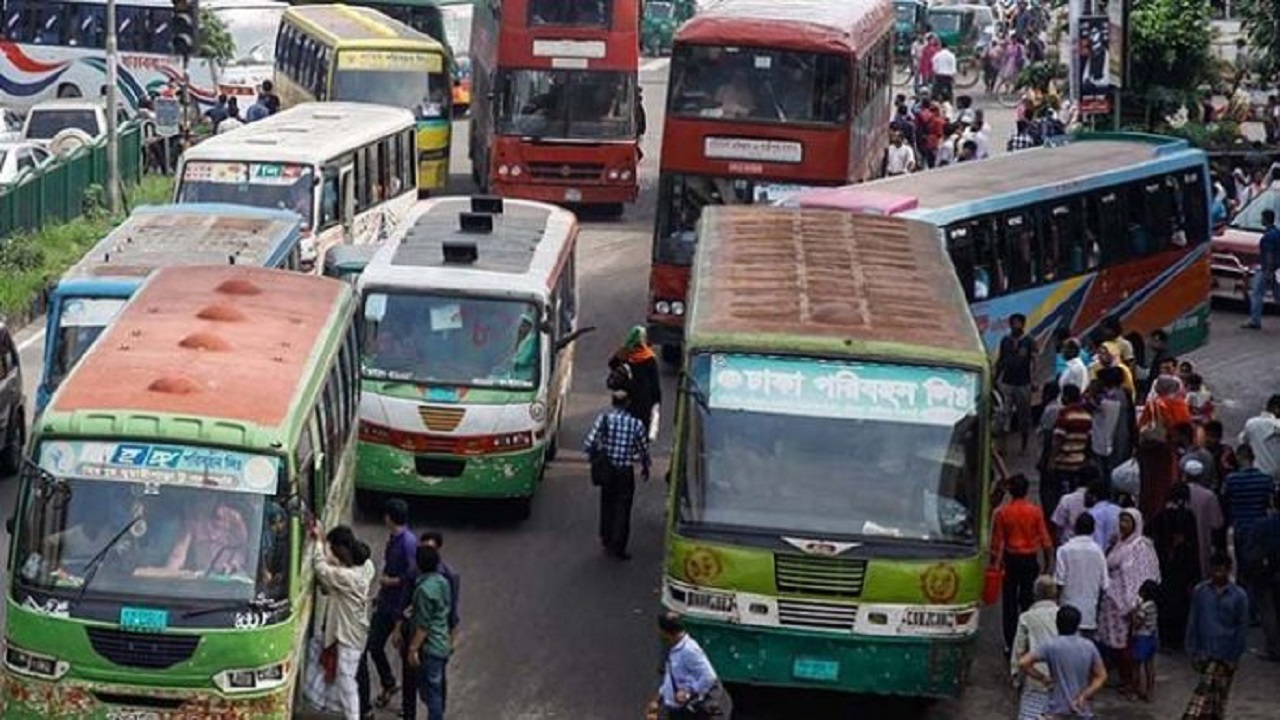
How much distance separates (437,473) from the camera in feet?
77.6

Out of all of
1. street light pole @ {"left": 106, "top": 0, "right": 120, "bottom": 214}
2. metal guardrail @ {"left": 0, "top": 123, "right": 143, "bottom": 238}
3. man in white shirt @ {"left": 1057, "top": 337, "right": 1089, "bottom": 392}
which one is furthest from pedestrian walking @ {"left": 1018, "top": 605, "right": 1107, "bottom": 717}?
street light pole @ {"left": 106, "top": 0, "right": 120, "bottom": 214}

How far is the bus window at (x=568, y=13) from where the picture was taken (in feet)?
132

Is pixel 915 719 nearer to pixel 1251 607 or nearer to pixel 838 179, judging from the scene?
pixel 1251 607

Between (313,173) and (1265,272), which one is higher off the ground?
(313,173)

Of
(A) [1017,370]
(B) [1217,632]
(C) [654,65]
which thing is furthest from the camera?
(C) [654,65]

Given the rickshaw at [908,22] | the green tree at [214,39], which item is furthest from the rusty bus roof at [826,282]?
the rickshaw at [908,22]

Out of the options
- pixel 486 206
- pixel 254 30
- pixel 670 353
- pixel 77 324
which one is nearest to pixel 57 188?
pixel 670 353

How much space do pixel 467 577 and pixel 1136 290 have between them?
1069 centimetres

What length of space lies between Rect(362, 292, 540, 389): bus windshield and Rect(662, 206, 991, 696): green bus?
5025 millimetres

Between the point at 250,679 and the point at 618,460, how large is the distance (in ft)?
22.1

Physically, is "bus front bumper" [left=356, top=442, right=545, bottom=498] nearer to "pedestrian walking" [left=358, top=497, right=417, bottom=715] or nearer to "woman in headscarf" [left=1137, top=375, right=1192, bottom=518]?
"pedestrian walking" [left=358, top=497, right=417, bottom=715]

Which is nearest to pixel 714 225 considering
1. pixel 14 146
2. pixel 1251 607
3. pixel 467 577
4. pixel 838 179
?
pixel 467 577

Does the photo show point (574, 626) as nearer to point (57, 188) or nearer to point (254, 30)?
point (57, 188)

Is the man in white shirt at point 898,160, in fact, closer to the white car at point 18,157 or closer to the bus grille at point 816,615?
the white car at point 18,157
